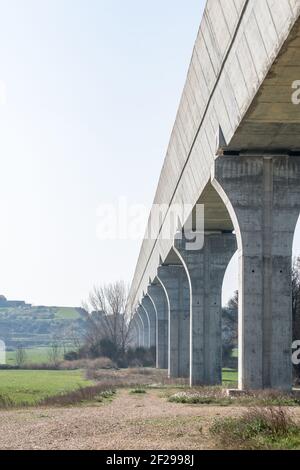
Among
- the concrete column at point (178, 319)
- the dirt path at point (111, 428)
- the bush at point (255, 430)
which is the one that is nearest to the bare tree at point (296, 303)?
the concrete column at point (178, 319)

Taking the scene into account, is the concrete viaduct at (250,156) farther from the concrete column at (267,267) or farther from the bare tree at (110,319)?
the bare tree at (110,319)

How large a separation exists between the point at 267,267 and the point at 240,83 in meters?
6.59

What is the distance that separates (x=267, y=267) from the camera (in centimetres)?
2419

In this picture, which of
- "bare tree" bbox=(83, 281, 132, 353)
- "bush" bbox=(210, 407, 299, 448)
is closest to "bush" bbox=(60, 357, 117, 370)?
"bare tree" bbox=(83, 281, 132, 353)

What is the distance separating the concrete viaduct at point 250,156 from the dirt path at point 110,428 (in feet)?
14.1

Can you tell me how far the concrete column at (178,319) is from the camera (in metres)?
48.2

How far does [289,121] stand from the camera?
20.1 metres

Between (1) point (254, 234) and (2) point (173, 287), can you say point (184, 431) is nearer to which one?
(1) point (254, 234)

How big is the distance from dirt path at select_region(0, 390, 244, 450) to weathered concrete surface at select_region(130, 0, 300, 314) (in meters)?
6.45

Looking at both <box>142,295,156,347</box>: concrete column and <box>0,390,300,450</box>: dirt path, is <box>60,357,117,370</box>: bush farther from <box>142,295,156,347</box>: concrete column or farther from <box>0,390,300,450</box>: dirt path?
<box>0,390,300,450</box>: dirt path

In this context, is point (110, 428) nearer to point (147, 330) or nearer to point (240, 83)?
point (240, 83)

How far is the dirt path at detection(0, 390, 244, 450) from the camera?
43.0 feet
